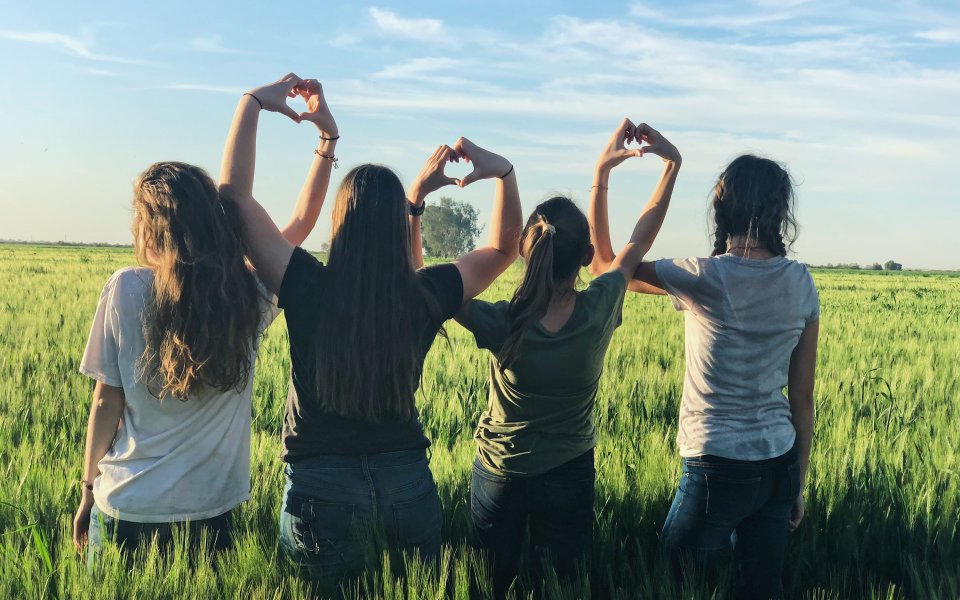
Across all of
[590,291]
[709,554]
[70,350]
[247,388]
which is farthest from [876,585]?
[70,350]

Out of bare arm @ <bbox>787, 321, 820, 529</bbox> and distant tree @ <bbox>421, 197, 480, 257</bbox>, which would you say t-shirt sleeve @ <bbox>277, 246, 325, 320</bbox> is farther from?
distant tree @ <bbox>421, 197, 480, 257</bbox>

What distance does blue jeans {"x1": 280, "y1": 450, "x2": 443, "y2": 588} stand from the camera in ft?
6.45

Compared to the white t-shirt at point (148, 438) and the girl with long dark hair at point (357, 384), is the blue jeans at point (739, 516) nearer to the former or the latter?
the girl with long dark hair at point (357, 384)

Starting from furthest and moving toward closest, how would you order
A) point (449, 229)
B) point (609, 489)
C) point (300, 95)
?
point (449, 229)
point (609, 489)
point (300, 95)

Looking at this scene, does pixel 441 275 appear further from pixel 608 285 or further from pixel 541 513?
pixel 541 513

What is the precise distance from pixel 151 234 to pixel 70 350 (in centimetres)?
646

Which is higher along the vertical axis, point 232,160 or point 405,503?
point 232,160

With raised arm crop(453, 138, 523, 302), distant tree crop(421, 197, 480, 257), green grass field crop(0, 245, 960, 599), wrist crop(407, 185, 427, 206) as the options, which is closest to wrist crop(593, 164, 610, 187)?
raised arm crop(453, 138, 523, 302)

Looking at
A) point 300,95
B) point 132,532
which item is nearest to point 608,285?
point 300,95

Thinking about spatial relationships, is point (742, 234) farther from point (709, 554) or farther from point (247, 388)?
point (247, 388)

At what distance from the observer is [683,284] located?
2.37 metres

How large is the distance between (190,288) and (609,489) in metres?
2.09

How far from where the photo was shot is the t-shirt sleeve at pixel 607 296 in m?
2.26

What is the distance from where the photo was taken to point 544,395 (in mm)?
2236
